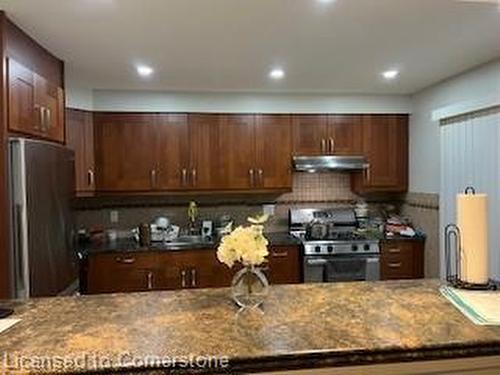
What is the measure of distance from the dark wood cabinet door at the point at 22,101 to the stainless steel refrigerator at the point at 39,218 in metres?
0.15

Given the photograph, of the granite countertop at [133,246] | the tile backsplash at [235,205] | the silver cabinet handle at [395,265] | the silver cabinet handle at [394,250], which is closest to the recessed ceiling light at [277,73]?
the tile backsplash at [235,205]

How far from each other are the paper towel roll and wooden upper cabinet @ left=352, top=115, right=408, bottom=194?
9.39 ft

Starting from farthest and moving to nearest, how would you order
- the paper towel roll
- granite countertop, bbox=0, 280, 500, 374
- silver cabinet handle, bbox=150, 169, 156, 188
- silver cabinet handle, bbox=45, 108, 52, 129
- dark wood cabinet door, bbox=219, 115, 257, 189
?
dark wood cabinet door, bbox=219, 115, 257, 189 < silver cabinet handle, bbox=150, 169, 156, 188 < silver cabinet handle, bbox=45, 108, 52, 129 < the paper towel roll < granite countertop, bbox=0, 280, 500, 374

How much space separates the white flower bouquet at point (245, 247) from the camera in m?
1.70

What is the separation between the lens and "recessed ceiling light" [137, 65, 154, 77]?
352 cm

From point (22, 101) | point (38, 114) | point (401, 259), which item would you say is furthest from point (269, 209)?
point (22, 101)

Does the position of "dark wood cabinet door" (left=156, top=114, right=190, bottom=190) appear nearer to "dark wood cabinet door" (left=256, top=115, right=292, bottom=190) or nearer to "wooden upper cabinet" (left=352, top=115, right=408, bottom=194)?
"dark wood cabinet door" (left=256, top=115, right=292, bottom=190)

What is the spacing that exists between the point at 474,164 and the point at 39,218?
314 cm

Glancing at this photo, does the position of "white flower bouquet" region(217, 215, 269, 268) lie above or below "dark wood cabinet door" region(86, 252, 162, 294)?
above

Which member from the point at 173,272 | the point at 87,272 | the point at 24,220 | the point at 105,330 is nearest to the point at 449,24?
the point at 105,330

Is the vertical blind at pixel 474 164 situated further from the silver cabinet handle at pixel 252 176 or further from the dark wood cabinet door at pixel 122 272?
the dark wood cabinet door at pixel 122 272

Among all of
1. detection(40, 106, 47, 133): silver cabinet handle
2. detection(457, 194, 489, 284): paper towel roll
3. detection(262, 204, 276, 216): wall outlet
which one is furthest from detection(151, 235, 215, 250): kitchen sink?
detection(457, 194, 489, 284): paper towel roll

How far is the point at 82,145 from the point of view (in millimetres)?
4258

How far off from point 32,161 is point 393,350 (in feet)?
6.67
